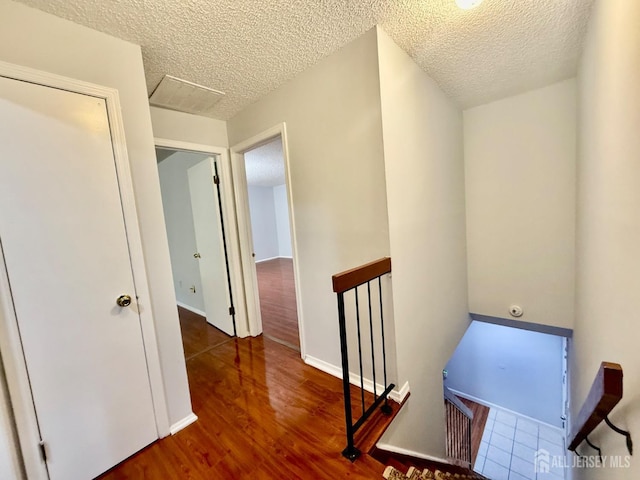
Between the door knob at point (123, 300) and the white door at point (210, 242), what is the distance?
1319 mm

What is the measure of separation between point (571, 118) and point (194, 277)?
15.2 feet

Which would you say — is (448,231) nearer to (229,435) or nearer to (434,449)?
(434,449)

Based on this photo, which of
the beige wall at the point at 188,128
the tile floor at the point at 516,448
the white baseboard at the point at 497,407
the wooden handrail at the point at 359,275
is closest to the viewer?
the wooden handrail at the point at 359,275

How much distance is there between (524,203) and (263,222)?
7028mm

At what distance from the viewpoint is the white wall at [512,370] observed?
422 centimetres

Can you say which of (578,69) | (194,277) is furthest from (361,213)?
(194,277)

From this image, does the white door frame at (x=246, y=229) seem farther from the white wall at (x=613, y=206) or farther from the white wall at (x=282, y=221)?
the white wall at (x=282, y=221)

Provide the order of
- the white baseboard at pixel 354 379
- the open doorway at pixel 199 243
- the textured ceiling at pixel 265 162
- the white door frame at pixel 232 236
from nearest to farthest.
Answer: the white baseboard at pixel 354 379 < the white door frame at pixel 232 236 < the open doorway at pixel 199 243 < the textured ceiling at pixel 265 162

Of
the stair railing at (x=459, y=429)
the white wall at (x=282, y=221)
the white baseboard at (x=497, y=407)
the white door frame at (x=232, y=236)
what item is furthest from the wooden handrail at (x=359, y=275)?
the white wall at (x=282, y=221)

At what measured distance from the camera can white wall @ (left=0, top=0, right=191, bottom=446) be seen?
1163 millimetres

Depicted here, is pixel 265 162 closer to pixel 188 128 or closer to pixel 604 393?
pixel 188 128

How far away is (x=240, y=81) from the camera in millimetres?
1961

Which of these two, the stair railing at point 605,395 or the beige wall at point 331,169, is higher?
the beige wall at point 331,169

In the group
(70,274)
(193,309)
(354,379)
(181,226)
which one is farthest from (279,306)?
(70,274)
